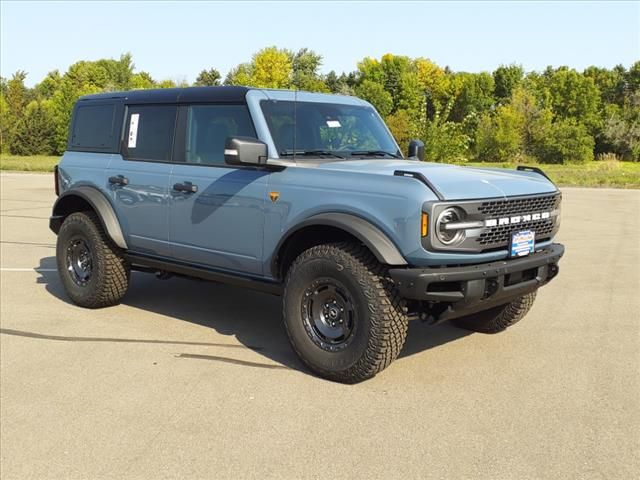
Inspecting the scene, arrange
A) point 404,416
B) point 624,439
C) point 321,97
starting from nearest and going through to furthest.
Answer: point 624,439 < point 404,416 < point 321,97

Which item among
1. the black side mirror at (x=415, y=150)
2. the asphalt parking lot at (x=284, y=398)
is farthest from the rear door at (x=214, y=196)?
the black side mirror at (x=415, y=150)

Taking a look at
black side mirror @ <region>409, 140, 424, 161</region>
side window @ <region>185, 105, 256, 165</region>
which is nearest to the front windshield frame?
side window @ <region>185, 105, 256, 165</region>

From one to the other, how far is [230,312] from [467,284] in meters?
2.85

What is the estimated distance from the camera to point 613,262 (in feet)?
30.0

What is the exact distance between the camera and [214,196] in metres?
5.24

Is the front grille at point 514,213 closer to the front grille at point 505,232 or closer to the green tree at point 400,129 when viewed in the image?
the front grille at point 505,232

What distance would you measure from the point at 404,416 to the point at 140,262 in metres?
3.15

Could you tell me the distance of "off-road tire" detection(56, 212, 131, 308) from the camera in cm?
626

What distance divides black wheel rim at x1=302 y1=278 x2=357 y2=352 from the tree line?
25.7 metres

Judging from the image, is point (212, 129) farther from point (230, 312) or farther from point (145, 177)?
point (230, 312)

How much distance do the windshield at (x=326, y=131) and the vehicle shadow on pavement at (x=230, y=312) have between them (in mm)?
1537

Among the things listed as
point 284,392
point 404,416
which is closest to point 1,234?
point 284,392

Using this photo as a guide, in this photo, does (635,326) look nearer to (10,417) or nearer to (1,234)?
(10,417)

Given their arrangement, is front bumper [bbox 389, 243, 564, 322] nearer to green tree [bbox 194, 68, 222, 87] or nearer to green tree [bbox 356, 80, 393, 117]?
green tree [bbox 356, 80, 393, 117]
